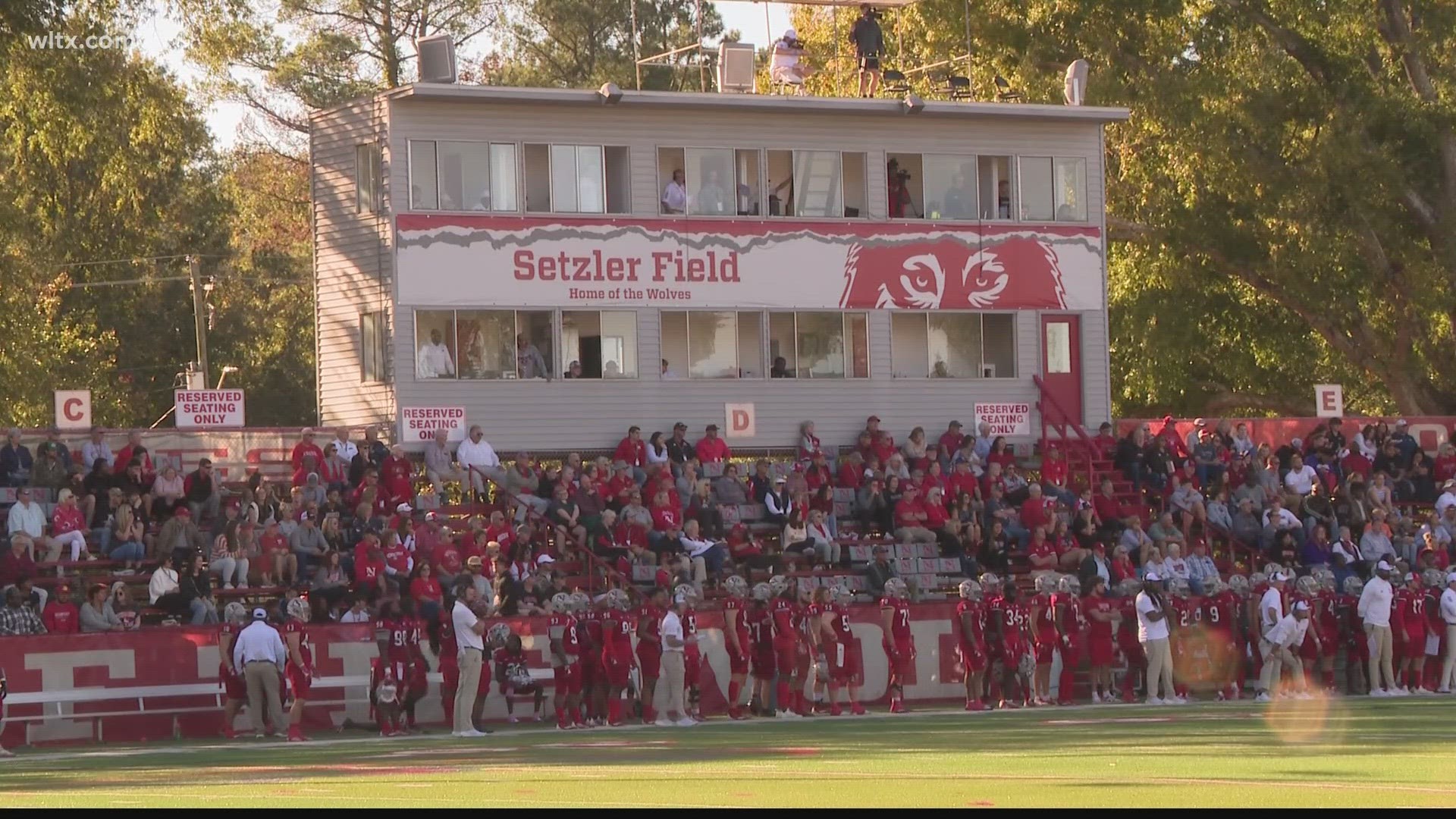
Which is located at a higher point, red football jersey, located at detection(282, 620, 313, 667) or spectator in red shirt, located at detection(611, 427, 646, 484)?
spectator in red shirt, located at detection(611, 427, 646, 484)

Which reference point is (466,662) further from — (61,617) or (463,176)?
(463,176)

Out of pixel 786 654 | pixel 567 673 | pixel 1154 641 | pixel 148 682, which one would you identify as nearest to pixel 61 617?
pixel 148 682

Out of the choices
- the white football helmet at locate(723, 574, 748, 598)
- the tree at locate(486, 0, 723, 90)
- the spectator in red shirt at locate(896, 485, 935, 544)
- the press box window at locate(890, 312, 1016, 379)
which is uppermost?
the tree at locate(486, 0, 723, 90)

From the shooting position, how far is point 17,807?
49.7ft

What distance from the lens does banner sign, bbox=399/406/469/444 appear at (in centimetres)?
3250

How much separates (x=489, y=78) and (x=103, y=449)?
106 ft

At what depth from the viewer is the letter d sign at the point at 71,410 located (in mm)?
30391

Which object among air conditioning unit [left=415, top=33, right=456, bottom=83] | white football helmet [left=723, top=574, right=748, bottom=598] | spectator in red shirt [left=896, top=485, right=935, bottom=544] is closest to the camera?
white football helmet [left=723, top=574, right=748, bottom=598]

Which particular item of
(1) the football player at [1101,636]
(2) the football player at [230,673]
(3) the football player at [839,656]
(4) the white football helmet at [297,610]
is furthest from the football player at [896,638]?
(2) the football player at [230,673]

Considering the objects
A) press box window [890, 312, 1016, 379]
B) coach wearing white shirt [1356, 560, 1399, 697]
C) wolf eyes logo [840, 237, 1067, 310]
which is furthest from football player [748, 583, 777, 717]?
press box window [890, 312, 1016, 379]

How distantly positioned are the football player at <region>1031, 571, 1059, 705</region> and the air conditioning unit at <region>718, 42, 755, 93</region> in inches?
456

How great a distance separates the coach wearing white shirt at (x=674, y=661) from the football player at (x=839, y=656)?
200 centimetres

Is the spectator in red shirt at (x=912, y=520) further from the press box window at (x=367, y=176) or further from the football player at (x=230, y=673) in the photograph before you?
the football player at (x=230, y=673)

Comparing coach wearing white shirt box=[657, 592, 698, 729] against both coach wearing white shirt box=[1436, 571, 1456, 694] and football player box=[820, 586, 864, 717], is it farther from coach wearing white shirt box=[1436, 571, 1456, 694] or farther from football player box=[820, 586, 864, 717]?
coach wearing white shirt box=[1436, 571, 1456, 694]
